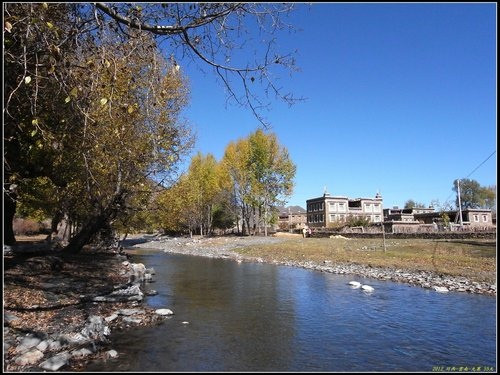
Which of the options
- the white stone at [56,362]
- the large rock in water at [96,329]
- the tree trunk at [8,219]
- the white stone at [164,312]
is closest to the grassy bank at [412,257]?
the white stone at [164,312]

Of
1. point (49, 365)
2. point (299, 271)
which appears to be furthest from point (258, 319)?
point (299, 271)

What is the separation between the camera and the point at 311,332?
35.9 feet

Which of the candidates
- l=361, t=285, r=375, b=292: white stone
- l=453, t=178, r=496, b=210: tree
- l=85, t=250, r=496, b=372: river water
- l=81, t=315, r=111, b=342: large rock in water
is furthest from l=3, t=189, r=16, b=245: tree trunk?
l=453, t=178, r=496, b=210: tree

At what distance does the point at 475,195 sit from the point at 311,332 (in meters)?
118

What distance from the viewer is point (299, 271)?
2548 centimetres

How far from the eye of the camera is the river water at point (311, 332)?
8422mm

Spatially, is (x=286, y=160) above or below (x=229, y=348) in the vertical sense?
above

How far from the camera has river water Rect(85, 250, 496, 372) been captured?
8422mm

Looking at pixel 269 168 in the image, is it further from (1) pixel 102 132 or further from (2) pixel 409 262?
(1) pixel 102 132

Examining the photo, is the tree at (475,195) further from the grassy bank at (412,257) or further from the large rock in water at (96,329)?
the large rock in water at (96,329)

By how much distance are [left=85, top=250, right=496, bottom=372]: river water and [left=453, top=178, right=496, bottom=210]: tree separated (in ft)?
355

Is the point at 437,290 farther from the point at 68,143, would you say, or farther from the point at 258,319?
the point at 68,143

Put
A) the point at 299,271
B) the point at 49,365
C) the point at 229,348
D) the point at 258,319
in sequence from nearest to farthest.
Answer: the point at 49,365 → the point at 229,348 → the point at 258,319 → the point at 299,271

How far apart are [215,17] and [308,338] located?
776 centimetres
